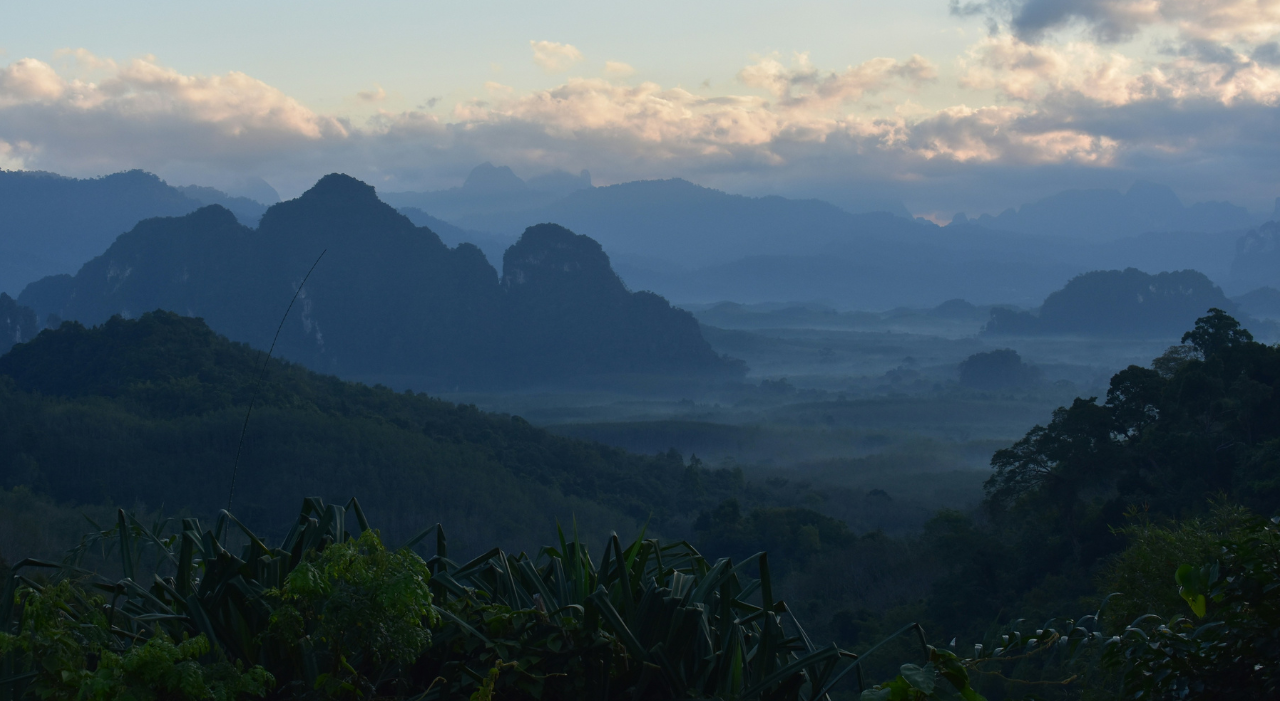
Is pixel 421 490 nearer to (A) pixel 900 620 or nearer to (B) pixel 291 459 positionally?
(B) pixel 291 459

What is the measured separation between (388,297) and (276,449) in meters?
100

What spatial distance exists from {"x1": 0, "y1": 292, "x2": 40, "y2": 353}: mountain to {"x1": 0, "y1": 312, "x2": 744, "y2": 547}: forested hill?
198 ft

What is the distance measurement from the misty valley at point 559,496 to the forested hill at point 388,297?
1.84 feet

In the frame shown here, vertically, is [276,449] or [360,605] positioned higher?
[360,605]

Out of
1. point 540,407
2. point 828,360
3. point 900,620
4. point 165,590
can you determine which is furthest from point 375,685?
point 828,360

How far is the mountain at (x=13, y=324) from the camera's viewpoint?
11219 cm

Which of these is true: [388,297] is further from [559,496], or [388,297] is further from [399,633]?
[399,633]

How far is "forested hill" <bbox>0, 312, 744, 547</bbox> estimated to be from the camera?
4709 centimetres

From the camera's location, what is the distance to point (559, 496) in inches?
2040

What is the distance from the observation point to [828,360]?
189m

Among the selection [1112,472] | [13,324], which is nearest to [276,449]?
[1112,472]

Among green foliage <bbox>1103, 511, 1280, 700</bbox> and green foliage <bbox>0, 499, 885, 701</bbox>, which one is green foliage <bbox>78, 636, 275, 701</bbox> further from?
green foliage <bbox>1103, 511, 1280, 700</bbox>

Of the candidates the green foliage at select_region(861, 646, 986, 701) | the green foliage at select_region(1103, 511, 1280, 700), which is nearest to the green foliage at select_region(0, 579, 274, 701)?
the green foliage at select_region(861, 646, 986, 701)

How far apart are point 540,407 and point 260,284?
5565 cm
